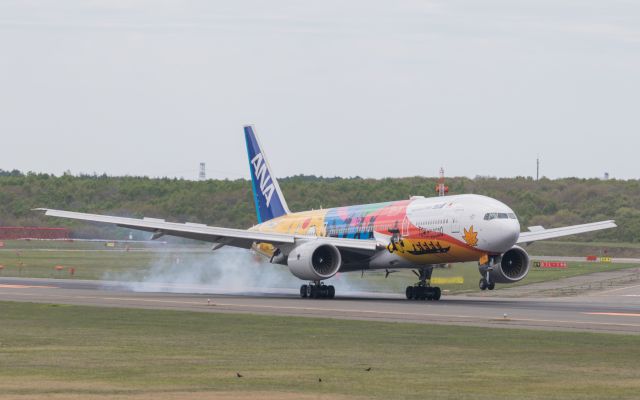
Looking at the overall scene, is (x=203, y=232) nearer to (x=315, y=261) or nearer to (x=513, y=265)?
(x=315, y=261)

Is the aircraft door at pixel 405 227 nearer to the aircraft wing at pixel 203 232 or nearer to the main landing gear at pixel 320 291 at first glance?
the aircraft wing at pixel 203 232

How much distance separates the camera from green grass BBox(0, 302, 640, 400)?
21875mm

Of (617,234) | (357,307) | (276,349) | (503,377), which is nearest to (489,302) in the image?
(357,307)

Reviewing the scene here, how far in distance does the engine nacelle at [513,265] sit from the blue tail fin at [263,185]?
1576cm

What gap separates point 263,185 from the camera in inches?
2672

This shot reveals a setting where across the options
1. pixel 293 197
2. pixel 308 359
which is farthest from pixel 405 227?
pixel 293 197

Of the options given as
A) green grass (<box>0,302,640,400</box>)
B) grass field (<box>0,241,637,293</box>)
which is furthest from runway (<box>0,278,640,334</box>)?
grass field (<box>0,241,637,293</box>)

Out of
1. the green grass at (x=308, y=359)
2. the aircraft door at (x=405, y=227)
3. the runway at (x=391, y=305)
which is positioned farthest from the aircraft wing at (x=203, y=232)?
the green grass at (x=308, y=359)

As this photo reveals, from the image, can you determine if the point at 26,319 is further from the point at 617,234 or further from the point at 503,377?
the point at 617,234

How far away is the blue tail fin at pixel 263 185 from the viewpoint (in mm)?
67250

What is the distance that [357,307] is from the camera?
46531mm

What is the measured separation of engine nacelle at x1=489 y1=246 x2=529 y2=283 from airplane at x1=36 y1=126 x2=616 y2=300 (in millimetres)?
41

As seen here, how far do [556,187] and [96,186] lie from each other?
52.4 m

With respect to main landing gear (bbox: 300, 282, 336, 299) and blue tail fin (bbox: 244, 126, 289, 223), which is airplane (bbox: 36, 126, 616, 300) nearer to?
main landing gear (bbox: 300, 282, 336, 299)
